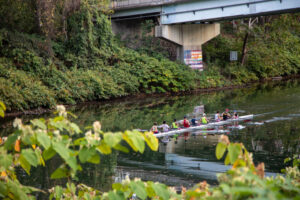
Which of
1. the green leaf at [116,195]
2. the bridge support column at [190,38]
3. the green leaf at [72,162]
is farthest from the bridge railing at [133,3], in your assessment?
the green leaf at [72,162]

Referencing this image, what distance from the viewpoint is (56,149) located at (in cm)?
404

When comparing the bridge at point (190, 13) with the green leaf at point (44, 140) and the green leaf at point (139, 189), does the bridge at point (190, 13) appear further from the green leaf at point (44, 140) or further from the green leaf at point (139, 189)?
the green leaf at point (44, 140)

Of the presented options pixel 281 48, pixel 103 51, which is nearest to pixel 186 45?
pixel 103 51

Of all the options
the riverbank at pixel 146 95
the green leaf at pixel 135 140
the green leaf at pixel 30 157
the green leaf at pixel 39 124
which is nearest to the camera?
the green leaf at pixel 135 140

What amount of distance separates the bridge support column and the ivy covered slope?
2404 mm

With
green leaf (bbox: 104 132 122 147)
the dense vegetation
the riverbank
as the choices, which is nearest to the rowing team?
the riverbank

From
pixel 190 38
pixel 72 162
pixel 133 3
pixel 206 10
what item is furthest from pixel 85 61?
pixel 72 162

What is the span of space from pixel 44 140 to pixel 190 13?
38.3m

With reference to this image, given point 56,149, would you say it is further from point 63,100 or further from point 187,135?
point 63,100

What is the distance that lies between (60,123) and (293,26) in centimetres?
5634

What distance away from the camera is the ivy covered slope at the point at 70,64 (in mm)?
30938

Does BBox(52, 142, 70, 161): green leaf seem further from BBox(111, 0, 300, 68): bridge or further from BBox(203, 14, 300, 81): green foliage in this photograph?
BBox(203, 14, 300, 81): green foliage

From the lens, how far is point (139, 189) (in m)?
4.28

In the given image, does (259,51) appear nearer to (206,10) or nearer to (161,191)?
(206,10)
